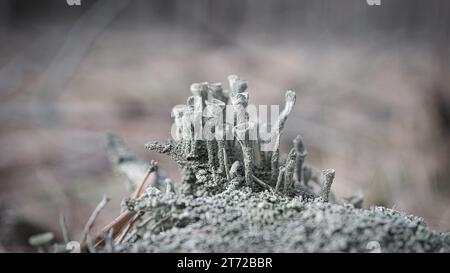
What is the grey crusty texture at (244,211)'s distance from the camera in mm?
886

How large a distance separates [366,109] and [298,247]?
2.02m

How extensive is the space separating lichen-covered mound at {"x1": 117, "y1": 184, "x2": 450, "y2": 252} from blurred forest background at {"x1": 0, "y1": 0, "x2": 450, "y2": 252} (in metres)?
1.14

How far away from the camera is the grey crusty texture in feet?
2.91

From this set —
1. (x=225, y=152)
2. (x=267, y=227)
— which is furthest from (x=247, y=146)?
(x=267, y=227)

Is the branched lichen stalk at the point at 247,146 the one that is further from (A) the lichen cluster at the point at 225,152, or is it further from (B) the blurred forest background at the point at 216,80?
(B) the blurred forest background at the point at 216,80

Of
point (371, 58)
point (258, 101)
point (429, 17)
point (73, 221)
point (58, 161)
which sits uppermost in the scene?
point (429, 17)

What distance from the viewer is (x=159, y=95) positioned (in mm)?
2842
